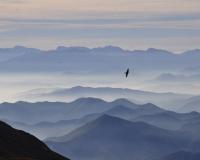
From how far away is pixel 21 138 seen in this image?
194000 mm

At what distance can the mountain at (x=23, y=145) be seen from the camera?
183125 mm

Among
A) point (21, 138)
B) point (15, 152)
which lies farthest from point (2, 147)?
point (21, 138)

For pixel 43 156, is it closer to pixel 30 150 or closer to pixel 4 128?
pixel 30 150

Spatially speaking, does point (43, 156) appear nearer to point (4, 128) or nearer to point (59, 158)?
point (59, 158)

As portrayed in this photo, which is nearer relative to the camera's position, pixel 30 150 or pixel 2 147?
pixel 2 147

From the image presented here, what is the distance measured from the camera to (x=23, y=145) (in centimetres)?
19025

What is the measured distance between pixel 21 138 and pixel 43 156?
12.2 metres

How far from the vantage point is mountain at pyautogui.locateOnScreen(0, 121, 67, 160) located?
7210 inches

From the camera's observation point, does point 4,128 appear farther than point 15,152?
Yes

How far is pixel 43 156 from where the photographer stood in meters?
185

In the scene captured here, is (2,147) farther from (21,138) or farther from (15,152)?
(21,138)

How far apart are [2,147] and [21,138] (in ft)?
65.8

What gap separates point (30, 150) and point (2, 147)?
608 inches

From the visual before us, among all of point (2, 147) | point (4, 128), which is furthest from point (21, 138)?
point (2, 147)
